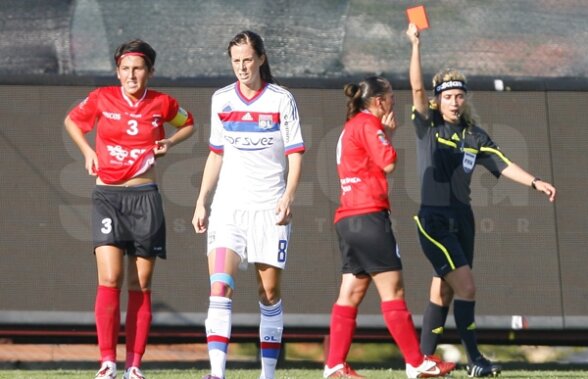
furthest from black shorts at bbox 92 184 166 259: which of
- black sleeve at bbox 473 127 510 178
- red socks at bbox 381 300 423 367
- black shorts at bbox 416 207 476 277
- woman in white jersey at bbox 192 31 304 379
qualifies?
black sleeve at bbox 473 127 510 178

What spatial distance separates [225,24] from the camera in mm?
10578

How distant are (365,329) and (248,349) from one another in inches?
65.0

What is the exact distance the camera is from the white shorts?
672 cm

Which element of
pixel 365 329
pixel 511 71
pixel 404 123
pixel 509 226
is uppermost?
pixel 511 71

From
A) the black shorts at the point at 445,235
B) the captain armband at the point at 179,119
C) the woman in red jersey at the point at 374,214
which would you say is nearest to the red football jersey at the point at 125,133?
the captain armband at the point at 179,119

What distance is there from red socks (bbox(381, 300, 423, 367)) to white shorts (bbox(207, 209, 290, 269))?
88 centimetres

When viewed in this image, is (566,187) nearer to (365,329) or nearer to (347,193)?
(365,329)

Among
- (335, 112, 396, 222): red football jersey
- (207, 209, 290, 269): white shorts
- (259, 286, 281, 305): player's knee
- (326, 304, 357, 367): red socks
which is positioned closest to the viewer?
(207, 209, 290, 269): white shorts

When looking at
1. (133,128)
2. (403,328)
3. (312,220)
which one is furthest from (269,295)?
(312,220)

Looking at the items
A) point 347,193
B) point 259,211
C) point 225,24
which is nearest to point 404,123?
point 225,24

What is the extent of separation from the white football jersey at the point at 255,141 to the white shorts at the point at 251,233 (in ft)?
0.15

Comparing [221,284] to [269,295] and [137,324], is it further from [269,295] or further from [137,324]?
[137,324]

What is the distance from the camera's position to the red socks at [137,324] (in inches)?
284

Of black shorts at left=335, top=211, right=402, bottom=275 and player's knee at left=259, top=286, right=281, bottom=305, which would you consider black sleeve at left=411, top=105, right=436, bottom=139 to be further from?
player's knee at left=259, top=286, right=281, bottom=305
